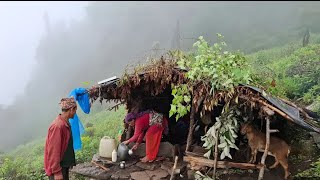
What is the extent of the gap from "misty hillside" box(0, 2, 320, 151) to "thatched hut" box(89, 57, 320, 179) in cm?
1582

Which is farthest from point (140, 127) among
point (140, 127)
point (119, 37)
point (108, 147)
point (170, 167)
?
point (119, 37)

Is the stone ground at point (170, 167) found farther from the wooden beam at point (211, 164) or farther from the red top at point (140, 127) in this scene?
the wooden beam at point (211, 164)

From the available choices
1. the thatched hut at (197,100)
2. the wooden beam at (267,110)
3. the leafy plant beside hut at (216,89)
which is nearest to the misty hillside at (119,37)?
the thatched hut at (197,100)

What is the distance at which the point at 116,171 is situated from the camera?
9242mm

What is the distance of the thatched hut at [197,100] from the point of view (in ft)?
23.8

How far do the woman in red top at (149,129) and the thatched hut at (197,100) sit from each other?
2.03 feet

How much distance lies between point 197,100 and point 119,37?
5952cm

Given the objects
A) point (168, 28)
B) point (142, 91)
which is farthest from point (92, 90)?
point (168, 28)

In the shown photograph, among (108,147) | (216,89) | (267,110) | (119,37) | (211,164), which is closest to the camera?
(267,110)

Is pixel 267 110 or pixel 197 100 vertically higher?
pixel 197 100

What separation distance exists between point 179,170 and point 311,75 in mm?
9918

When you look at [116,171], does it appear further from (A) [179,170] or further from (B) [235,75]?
(B) [235,75]

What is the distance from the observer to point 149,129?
962cm

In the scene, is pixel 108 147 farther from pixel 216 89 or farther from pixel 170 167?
pixel 216 89
